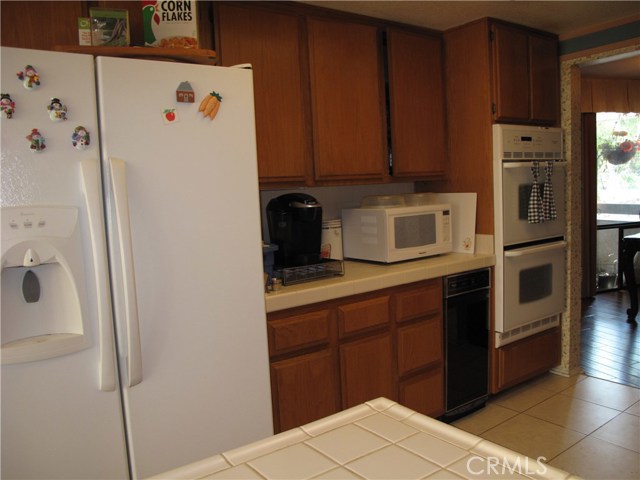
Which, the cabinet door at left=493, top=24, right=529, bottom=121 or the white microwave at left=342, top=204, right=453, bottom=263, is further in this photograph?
the cabinet door at left=493, top=24, right=529, bottom=121

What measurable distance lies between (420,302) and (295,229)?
780 mm

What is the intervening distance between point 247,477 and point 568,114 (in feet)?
11.2

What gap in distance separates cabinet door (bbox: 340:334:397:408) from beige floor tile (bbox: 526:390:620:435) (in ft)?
3.34

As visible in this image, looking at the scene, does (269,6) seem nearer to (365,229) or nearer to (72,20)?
(72,20)

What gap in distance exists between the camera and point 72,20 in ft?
6.31

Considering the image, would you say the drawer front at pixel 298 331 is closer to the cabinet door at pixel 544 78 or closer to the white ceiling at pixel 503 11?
the white ceiling at pixel 503 11

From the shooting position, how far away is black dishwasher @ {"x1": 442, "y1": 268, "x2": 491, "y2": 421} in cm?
288

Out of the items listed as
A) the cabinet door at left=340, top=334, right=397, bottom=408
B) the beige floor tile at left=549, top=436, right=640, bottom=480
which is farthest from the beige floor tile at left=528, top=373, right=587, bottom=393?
the cabinet door at left=340, top=334, right=397, bottom=408

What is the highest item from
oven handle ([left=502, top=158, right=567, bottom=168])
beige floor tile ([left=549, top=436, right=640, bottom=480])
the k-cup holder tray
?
oven handle ([left=502, top=158, right=567, bottom=168])

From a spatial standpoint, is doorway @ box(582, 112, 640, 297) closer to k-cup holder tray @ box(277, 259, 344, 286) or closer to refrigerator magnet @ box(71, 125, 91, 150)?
k-cup holder tray @ box(277, 259, 344, 286)

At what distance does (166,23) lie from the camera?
1.88 meters

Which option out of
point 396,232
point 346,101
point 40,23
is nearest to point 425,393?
point 396,232

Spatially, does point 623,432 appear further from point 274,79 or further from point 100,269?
point 100,269

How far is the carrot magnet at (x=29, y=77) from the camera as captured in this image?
144cm
